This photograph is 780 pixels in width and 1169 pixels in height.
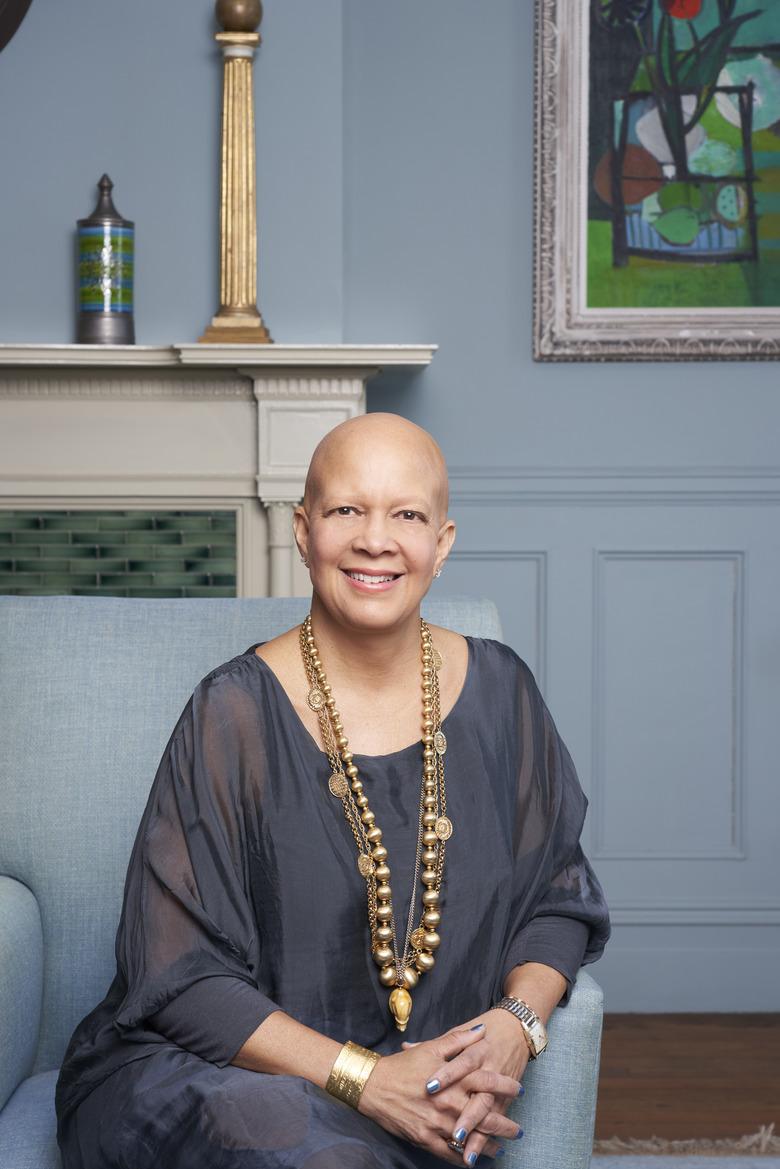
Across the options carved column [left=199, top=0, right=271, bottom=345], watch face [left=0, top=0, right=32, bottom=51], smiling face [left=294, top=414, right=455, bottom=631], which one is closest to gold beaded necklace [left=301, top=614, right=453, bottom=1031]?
smiling face [left=294, top=414, right=455, bottom=631]

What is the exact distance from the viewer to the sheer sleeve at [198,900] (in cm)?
126

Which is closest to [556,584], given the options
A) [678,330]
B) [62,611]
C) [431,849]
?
[678,330]

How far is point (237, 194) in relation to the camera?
2.76 metres

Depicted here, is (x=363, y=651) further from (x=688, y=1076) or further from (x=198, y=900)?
(x=688, y=1076)

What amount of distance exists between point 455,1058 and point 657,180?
233cm

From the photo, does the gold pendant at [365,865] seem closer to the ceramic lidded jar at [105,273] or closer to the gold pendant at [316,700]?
the gold pendant at [316,700]

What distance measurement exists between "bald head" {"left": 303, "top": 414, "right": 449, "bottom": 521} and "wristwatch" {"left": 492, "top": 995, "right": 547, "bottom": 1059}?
1.73 feet

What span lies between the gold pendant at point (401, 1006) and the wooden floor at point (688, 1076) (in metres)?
1.24

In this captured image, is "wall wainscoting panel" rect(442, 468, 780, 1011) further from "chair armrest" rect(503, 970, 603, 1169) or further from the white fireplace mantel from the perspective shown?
"chair armrest" rect(503, 970, 603, 1169)

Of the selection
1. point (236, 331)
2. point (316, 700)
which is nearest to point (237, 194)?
point (236, 331)

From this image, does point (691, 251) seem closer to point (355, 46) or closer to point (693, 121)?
point (693, 121)

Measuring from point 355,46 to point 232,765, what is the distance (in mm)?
2196

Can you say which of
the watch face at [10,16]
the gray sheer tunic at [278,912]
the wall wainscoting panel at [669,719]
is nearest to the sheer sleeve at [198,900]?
the gray sheer tunic at [278,912]

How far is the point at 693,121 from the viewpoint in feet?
9.87
